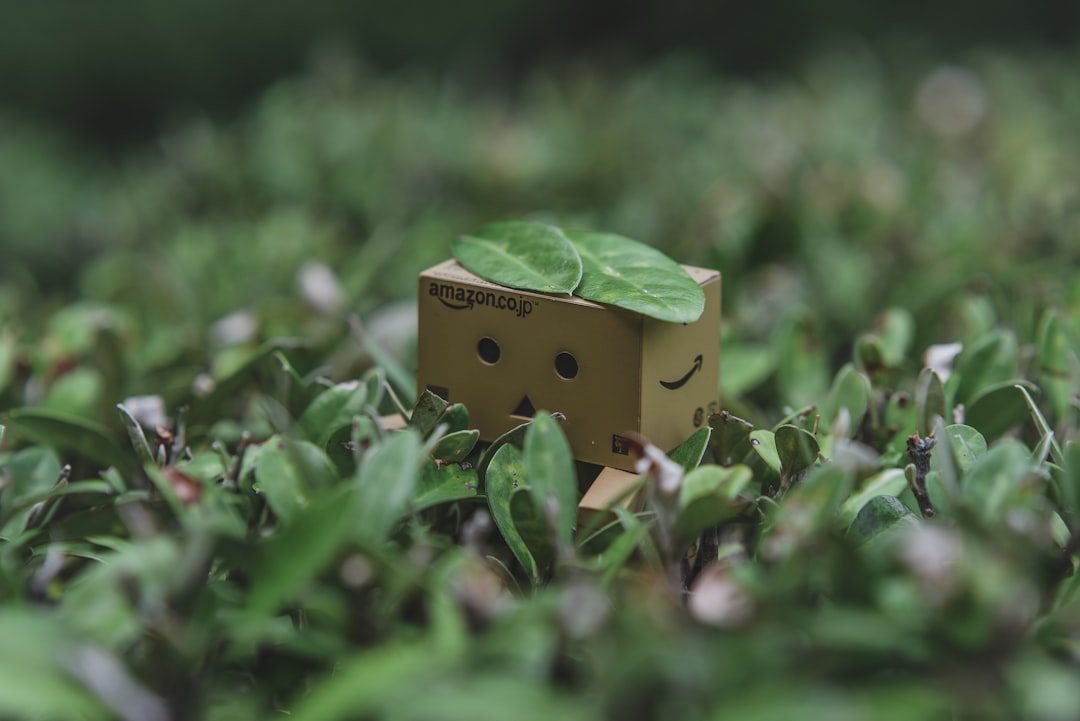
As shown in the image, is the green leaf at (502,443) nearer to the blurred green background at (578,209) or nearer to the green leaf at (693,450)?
the green leaf at (693,450)

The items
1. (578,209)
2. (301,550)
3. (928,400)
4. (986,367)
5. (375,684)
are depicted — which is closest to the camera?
(375,684)

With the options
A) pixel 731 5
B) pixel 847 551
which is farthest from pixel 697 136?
pixel 731 5

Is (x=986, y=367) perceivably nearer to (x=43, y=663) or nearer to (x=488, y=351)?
(x=488, y=351)

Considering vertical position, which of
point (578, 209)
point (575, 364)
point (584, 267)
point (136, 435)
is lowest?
point (578, 209)

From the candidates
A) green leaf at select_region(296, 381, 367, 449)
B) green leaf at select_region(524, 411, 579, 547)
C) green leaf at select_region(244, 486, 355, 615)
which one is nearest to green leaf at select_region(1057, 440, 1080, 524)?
green leaf at select_region(524, 411, 579, 547)

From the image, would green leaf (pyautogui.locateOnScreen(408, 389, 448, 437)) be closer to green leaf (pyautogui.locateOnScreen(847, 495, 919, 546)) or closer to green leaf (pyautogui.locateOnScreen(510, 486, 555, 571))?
green leaf (pyautogui.locateOnScreen(510, 486, 555, 571))

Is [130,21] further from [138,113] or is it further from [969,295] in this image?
[969,295]

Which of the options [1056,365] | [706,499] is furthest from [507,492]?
[1056,365]
